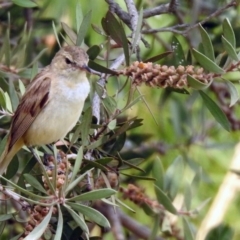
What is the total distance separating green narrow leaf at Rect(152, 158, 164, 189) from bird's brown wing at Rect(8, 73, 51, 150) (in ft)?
2.14

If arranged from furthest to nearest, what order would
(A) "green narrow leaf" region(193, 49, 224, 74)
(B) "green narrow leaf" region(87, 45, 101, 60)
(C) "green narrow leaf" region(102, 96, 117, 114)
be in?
(B) "green narrow leaf" region(87, 45, 101, 60) → (C) "green narrow leaf" region(102, 96, 117, 114) → (A) "green narrow leaf" region(193, 49, 224, 74)

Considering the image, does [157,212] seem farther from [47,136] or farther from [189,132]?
[189,132]

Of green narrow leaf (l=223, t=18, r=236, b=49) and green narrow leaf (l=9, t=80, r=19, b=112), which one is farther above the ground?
green narrow leaf (l=223, t=18, r=236, b=49)

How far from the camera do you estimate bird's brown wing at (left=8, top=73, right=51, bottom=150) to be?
11.0 ft

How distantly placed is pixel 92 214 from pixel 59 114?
1.07 meters

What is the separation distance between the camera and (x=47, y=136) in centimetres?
→ 345

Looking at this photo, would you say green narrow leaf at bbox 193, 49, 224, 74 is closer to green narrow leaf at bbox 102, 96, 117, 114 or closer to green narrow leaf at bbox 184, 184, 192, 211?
green narrow leaf at bbox 102, 96, 117, 114

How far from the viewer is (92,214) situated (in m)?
2.48

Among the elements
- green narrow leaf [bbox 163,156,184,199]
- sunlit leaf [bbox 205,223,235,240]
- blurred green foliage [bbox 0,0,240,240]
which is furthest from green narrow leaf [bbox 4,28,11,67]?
sunlit leaf [bbox 205,223,235,240]

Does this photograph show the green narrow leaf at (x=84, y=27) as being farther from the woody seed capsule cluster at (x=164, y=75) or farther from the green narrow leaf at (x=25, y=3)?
the woody seed capsule cluster at (x=164, y=75)

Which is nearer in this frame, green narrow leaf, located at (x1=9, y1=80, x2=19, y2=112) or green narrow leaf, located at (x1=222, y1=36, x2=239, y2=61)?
green narrow leaf, located at (x1=222, y1=36, x2=239, y2=61)

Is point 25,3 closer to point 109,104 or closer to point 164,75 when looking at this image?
point 109,104

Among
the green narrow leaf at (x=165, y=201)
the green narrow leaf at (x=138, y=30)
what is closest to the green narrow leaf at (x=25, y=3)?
the green narrow leaf at (x=138, y=30)

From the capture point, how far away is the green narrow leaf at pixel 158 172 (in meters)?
3.35
